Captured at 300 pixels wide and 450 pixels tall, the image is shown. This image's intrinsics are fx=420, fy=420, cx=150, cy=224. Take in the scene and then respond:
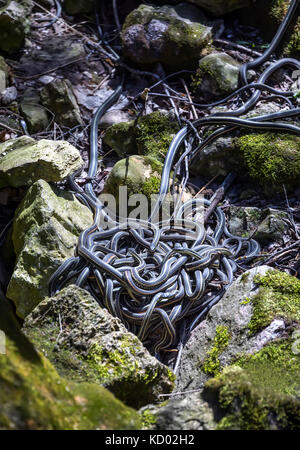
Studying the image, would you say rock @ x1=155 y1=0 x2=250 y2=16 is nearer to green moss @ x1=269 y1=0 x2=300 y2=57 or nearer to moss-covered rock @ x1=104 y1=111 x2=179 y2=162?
green moss @ x1=269 y1=0 x2=300 y2=57

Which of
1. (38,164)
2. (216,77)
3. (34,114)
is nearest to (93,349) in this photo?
(38,164)

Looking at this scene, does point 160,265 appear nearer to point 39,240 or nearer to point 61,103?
Answer: point 39,240

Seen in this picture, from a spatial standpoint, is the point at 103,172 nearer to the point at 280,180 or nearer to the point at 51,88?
the point at 51,88

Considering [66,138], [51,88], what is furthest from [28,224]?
[51,88]

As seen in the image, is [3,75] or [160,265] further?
[3,75]

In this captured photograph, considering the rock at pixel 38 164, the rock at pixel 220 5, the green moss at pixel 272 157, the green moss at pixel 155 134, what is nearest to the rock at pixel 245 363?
the green moss at pixel 272 157
